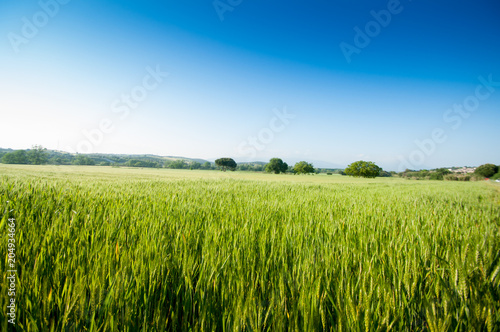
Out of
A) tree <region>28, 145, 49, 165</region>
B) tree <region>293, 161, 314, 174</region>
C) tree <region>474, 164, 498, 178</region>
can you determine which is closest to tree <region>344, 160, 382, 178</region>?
tree <region>293, 161, 314, 174</region>

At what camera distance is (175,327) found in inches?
34.8

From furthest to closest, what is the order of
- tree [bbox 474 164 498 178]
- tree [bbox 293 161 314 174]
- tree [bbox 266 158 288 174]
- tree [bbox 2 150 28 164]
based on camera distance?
tree [bbox 293 161 314 174] → tree [bbox 266 158 288 174] → tree [bbox 474 164 498 178] → tree [bbox 2 150 28 164]

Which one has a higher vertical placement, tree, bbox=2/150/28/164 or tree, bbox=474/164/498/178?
tree, bbox=474/164/498/178

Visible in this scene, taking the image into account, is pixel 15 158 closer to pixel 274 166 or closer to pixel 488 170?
pixel 274 166

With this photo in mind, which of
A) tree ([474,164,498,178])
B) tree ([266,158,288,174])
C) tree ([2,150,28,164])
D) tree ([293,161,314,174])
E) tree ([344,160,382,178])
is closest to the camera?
tree ([2,150,28,164])

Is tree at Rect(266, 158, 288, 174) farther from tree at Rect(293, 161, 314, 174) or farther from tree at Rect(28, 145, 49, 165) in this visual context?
tree at Rect(28, 145, 49, 165)

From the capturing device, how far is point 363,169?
80.2 m

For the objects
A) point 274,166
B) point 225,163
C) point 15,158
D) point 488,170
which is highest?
point 488,170

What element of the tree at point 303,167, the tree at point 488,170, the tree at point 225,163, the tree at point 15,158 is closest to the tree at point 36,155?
the tree at point 15,158

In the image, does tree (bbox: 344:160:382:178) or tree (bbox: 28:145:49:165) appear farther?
tree (bbox: 344:160:382:178)

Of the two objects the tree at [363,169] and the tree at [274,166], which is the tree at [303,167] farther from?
the tree at [363,169]

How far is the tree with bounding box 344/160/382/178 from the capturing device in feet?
260

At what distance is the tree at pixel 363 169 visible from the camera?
260 ft

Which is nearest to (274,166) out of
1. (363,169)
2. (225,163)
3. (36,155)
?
(225,163)
